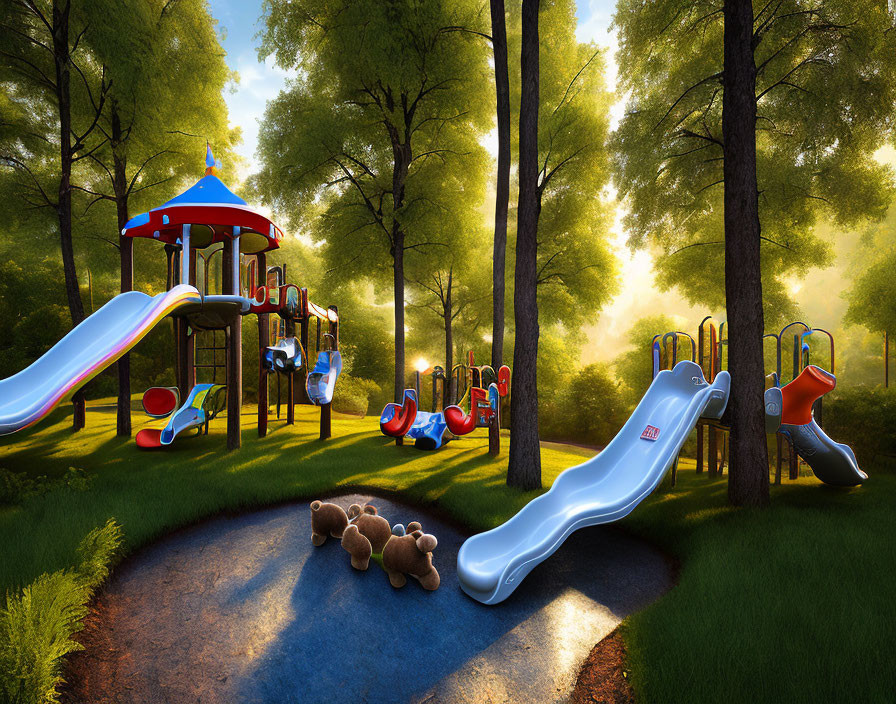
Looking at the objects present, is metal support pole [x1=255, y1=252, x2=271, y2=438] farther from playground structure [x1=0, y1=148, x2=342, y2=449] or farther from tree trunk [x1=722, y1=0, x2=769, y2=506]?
tree trunk [x1=722, y1=0, x2=769, y2=506]

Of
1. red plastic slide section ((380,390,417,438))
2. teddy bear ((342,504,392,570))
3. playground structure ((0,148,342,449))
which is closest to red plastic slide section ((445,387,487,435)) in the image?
red plastic slide section ((380,390,417,438))

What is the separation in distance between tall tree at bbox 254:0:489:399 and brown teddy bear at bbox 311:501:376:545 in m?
5.89

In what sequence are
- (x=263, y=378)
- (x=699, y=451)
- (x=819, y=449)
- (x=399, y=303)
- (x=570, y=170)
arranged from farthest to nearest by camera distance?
1. (x=570, y=170)
2. (x=399, y=303)
3. (x=263, y=378)
4. (x=699, y=451)
5. (x=819, y=449)

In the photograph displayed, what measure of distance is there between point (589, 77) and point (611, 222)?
13.0 feet

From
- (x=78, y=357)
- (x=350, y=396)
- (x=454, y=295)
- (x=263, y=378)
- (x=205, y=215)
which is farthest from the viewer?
(x=350, y=396)

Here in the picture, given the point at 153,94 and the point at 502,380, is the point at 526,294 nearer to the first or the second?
the point at 502,380

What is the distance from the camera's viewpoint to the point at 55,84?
8.89 meters

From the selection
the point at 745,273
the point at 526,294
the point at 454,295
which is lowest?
the point at 526,294

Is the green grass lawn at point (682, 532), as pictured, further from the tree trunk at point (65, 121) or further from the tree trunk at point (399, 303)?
the tree trunk at point (65, 121)

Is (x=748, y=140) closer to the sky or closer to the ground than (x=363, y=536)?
closer to the sky

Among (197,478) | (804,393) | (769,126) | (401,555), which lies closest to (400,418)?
(197,478)

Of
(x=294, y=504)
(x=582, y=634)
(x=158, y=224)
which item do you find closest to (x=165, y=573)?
(x=294, y=504)

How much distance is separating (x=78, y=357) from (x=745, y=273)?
29.0ft

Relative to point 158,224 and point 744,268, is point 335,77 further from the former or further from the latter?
point 744,268
